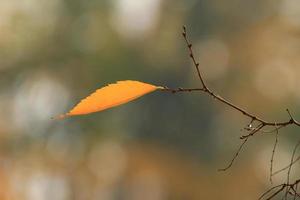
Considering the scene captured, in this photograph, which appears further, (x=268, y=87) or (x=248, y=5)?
(x=248, y=5)

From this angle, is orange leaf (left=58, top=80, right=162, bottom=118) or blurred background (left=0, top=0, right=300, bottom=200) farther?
blurred background (left=0, top=0, right=300, bottom=200)

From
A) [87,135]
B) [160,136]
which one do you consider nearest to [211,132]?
[160,136]

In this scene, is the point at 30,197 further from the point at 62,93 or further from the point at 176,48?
the point at 176,48

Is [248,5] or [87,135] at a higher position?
[248,5]

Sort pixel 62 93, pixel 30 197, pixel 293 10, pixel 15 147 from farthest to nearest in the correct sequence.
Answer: pixel 62 93 → pixel 293 10 → pixel 15 147 → pixel 30 197

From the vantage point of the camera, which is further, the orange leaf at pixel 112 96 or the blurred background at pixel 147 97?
the blurred background at pixel 147 97

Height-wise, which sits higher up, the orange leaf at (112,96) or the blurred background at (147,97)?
the blurred background at (147,97)
